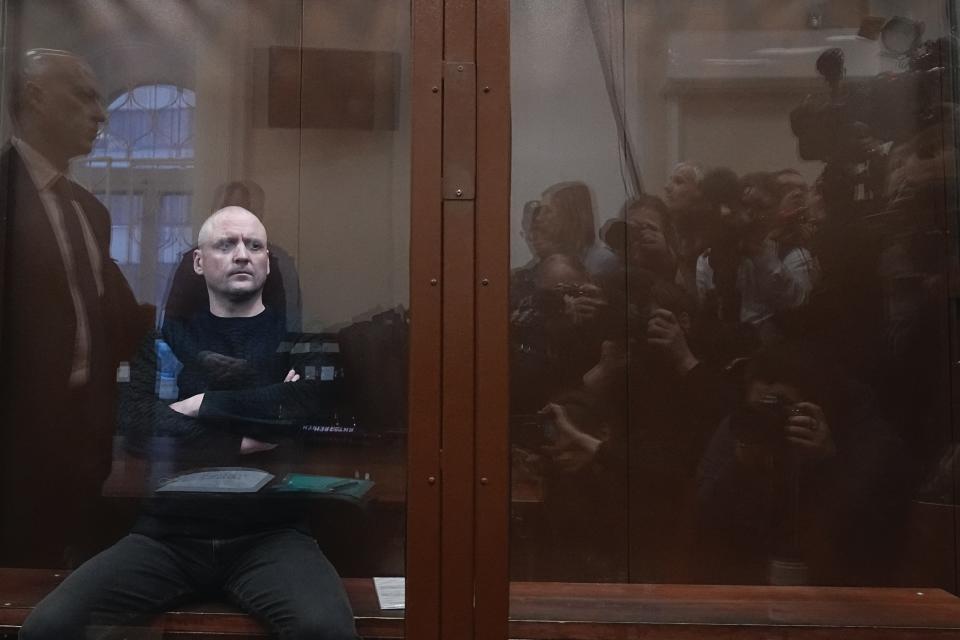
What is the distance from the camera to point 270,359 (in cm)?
192

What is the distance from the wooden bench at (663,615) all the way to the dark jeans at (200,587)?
59 millimetres

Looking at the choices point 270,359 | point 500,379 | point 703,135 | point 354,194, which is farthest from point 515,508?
point 703,135

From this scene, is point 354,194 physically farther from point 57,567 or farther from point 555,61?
point 57,567

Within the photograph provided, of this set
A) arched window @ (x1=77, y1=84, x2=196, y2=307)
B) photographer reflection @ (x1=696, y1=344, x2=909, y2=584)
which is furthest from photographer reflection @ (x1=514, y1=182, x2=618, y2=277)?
arched window @ (x1=77, y1=84, x2=196, y2=307)

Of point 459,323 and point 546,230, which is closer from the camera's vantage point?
point 459,323

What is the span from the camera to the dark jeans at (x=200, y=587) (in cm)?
179

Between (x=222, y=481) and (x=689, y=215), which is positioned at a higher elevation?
(x=689, y=215)

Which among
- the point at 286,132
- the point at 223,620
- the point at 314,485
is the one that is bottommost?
the point at 223,620

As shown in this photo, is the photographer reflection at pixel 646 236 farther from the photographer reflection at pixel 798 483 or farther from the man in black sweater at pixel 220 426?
the man in black sweater at pixel 220 426

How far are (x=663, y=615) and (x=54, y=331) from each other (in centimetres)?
149

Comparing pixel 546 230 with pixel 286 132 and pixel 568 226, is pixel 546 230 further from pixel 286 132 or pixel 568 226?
pixel 286 132

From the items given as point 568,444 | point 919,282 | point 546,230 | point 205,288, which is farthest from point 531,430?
point 919,282

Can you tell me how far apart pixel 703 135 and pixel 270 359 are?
109 cm

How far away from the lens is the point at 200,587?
75.1 inches
